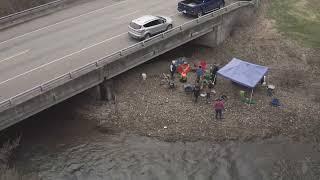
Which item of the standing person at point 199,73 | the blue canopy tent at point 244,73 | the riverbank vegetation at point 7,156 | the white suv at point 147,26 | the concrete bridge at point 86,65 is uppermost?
the white suv at point 147,26

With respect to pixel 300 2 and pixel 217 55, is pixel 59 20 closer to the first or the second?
pixel 217 55

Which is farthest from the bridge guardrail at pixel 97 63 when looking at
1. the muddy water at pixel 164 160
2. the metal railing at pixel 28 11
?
the metal railing at pixel 28 11

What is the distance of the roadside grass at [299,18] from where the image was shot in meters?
38.5

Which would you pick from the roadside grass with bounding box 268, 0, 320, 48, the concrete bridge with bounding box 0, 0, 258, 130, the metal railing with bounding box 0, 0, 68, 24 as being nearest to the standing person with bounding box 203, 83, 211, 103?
the concrete bridge with bounding box 0, 0, 258, 130

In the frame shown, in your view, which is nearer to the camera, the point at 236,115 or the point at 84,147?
the point at 84,147

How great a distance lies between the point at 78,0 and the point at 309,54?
20768 millimetres

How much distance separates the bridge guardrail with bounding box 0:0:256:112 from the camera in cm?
2536

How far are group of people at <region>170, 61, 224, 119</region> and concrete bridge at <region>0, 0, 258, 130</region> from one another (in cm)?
272

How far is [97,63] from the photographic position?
2892 centimetres

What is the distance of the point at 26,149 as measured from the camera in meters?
26.8

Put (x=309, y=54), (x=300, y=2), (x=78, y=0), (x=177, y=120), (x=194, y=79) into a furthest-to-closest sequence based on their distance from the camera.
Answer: (x=300, y=2) < (x=78, y=0) < (x=309, y=54) < (x=194, y=79) < (x=177, y=120)

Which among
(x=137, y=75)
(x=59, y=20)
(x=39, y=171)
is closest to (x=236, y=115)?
(x=137, y=75)

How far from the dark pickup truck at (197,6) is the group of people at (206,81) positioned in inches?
182

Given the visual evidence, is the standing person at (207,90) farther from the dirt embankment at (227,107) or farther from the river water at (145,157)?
the river water at (145,157)
